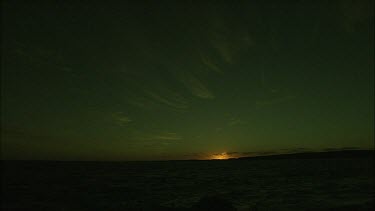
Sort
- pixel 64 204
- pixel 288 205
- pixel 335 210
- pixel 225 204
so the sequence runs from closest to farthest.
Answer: pixel 225 204
pixel 335 210
pixel 288 205
pixel 64 204

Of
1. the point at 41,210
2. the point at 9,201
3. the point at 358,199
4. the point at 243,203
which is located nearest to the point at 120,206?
the point at 41,210

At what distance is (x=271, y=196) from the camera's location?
22469 mm

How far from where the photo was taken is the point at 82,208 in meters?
19.5

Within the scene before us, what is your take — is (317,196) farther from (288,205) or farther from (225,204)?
(225,204)

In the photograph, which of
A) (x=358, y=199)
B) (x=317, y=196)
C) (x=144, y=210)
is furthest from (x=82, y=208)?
(x=358, y=199)

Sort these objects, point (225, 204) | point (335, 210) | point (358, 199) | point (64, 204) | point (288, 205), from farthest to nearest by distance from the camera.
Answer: point (64, 204)
point (358, 199)
point (288, 205)
point (335, 210)
point (225, 204)

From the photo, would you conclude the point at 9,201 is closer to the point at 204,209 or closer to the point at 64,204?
the point at 64,204

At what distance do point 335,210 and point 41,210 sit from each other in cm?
1952

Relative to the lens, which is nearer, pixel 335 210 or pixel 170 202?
pixel 335 210

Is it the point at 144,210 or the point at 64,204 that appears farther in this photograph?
the point at 64,204

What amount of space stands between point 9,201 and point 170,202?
45.2 feet

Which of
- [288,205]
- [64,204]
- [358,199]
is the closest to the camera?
[288,205]

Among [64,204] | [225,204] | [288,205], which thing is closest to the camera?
[225,204]

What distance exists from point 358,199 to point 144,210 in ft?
51.1
